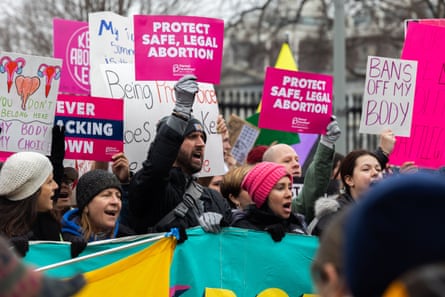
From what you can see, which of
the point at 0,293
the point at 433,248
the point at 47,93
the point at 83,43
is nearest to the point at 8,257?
the point at 0,293

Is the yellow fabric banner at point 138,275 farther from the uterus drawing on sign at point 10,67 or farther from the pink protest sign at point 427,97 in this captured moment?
the pink protest sign at point 427,97

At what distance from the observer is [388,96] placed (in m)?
7.25

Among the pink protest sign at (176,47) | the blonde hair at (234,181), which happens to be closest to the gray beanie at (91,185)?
the blonde hair at (234,181)

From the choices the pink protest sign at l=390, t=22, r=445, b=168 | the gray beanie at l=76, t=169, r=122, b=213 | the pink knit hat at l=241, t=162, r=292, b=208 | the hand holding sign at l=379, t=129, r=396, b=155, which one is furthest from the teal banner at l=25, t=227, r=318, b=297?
the pink protest sign at l=390, t=22, r=445, b=168

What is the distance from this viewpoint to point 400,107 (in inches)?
285

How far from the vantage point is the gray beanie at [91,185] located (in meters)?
5.57

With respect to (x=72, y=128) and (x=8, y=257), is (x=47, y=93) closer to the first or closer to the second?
(x=72, y=128)

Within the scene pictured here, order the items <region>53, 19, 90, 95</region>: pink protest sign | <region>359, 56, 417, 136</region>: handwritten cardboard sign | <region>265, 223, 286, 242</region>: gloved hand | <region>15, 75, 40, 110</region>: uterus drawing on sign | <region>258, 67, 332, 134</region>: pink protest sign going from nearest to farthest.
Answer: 1. <region>265, 223, 286, 242</region>: gloved hand
2. <region>15, 75, 40, 110</region>: uterus drawing on sign
3. <region>359, 56, 417, 136</region>: handwritten cardboard sign
4. <region>258, 67, 332, 134</region>: pink protest sign
5. <region>53, 19, 90, 95</region>: pink protest sign

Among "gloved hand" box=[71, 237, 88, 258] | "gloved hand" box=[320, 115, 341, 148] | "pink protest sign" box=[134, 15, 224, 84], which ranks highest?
"pink protest sign" box=[134, 15, 224, 84]

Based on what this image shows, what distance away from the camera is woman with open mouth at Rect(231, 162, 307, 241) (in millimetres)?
5727

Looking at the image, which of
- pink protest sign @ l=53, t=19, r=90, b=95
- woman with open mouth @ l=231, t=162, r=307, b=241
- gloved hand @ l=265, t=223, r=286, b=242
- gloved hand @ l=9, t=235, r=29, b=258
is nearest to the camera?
gloved hand @ l=9, t=235, r=29, b=258

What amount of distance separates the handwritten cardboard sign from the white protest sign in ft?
3.50

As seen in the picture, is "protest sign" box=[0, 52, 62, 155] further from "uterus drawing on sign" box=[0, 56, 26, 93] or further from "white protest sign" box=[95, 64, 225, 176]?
"white protest sign" box=[95, 64, 225, 176]

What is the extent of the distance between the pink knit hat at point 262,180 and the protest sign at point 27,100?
1.33 metres
